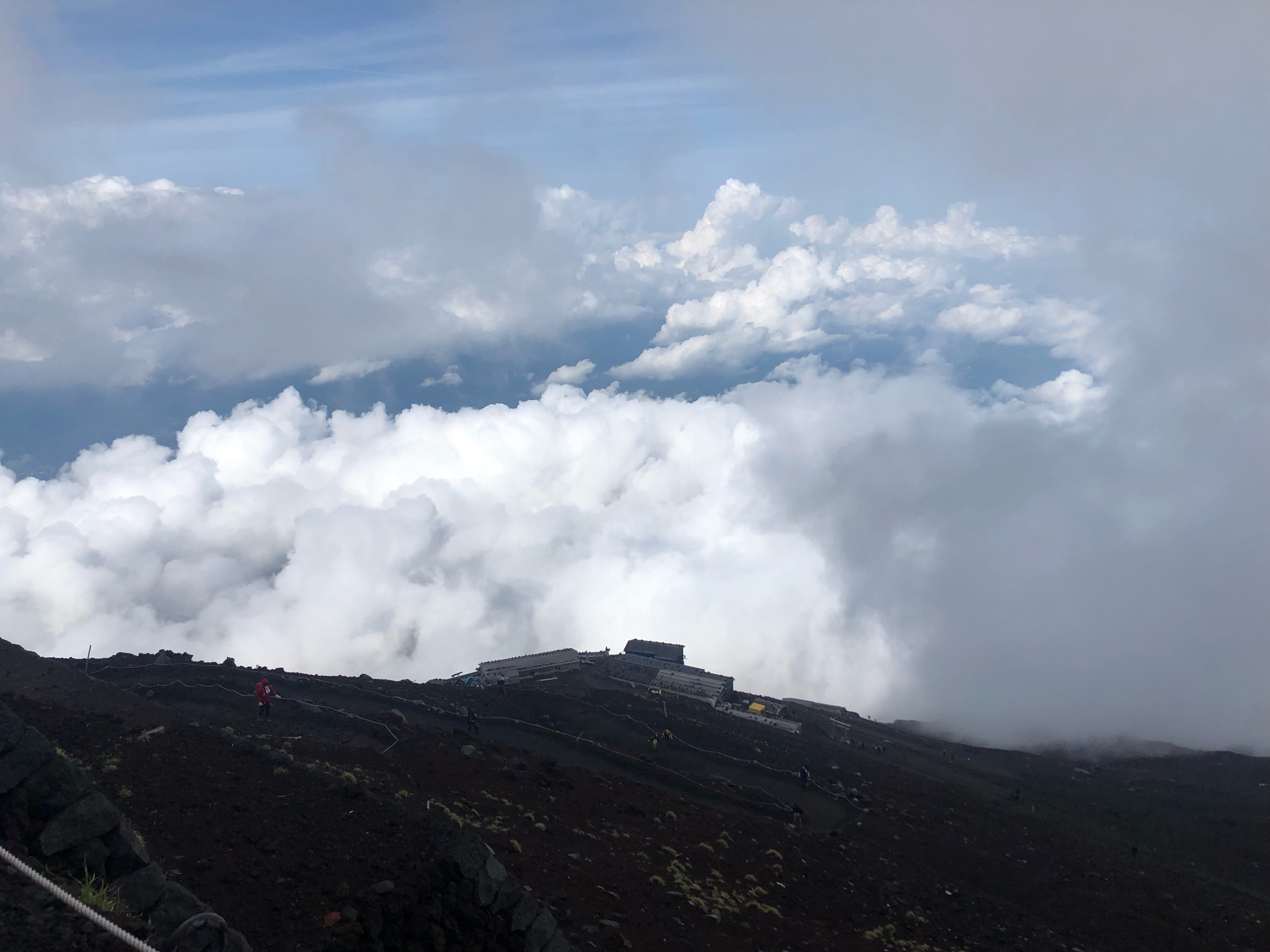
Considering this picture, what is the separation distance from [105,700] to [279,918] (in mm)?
19915

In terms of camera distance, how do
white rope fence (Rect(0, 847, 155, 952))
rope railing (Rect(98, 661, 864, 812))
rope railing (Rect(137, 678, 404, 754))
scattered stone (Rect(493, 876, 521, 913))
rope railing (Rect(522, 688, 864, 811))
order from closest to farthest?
white rope fence (Rect(0, 847, 155, 952)), scattered stone (Rect(493, 876, 521, 913)), rope railing (Rect(137, 678, 404, 754)), rope railing (Rect(98, 661, 864, 812)), rope railing (Rect(522, 688, 864, 811))

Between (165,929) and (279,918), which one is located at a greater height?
(165,929)

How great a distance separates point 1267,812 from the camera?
46.8 metres

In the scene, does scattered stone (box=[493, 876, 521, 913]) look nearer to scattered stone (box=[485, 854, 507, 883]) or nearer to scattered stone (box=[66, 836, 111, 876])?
scattered stone (box=[485, 854, 507, 883])

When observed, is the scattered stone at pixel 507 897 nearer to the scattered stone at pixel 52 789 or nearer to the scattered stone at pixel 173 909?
the scattered stone at pixel 173 909

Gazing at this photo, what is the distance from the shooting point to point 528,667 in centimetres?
5812

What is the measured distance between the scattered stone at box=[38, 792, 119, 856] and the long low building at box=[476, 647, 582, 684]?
4315 centimetres

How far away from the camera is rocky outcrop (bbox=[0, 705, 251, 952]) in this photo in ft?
34.4

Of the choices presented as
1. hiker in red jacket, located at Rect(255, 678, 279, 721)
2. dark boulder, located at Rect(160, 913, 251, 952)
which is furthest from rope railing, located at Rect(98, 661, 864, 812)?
dark boulder, located at Rect(160, 913, 251, 952)

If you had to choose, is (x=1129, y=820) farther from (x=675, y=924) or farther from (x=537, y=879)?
(x=537, y=879)

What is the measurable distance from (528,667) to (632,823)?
33.9 meters

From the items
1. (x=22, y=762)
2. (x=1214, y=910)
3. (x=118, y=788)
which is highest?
(x=22, y=762)

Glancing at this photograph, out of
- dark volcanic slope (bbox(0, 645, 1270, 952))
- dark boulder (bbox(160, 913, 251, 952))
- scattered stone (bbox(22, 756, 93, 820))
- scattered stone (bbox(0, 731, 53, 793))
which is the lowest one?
dark volcanic slope (bbox(0, 645, 1270, 952))

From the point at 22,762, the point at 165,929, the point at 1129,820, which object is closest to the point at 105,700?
the point at 22,762
